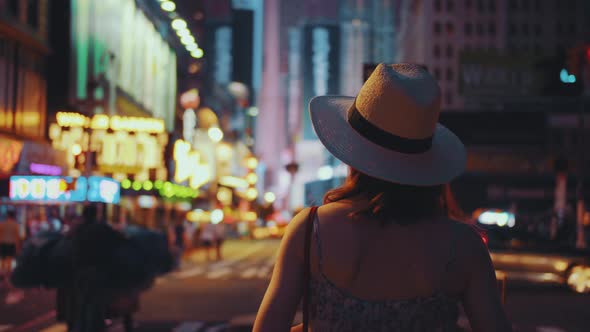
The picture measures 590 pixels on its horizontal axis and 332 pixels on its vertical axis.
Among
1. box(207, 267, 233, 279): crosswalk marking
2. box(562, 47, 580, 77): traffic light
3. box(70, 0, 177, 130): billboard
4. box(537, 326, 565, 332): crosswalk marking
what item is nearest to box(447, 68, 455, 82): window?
box(70, 0, 177, 130): billboard

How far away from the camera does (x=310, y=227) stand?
8.61 ft

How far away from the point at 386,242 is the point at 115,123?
3811 centimetres

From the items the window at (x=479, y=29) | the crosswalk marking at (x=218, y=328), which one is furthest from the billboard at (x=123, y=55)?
the window at (x=479, y=29)

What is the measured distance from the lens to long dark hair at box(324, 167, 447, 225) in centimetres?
267

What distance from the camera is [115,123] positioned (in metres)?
39.7

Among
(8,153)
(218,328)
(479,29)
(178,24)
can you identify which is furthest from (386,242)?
(479,29)

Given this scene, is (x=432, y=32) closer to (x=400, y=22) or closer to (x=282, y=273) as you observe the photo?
(x=400, y=22)

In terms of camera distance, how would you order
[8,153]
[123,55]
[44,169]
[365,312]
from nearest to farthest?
[365,312] → [8,153] → [44,169] → [123,55]

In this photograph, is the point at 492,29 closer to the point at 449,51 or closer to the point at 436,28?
the point at 449,51

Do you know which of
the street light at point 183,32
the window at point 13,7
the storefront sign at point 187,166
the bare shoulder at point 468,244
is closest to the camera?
the bare shoulder at point 468,244

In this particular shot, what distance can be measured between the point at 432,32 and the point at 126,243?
405 ft

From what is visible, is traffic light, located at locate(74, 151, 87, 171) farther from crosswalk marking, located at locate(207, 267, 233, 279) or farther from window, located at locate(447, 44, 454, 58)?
window, located at locate(447, 44, 454, 58)

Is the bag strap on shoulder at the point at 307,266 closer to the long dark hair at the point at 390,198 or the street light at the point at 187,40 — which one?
the long dark hair at the point at 390,198

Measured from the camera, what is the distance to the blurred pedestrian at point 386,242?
8.52 ft
